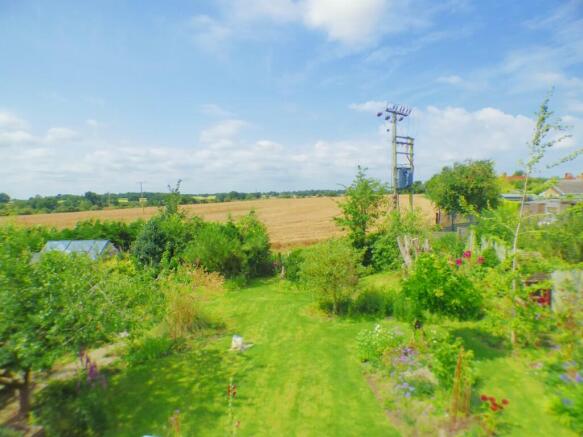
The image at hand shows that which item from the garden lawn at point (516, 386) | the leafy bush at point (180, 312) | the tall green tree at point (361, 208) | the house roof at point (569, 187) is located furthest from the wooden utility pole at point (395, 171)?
the house roof at point (569, 187)

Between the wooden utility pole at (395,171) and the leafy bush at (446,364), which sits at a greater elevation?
the wooden utility pole at (395,171)

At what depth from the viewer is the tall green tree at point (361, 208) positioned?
54.3ft

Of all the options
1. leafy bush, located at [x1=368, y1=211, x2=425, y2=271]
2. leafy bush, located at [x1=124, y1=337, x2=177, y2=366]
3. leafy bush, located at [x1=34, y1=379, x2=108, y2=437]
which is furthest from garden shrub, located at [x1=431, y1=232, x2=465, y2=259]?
leafy bush, located at [x1=34, y1=379, x2=108, y2=437]

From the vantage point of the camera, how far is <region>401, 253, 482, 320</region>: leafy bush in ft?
22.9

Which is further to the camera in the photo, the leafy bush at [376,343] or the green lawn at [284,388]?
the leafy bush at [376,343]

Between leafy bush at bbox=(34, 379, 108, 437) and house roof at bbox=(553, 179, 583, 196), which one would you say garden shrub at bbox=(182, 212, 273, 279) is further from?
house roof at bbox=(553, 179, 583, 196)

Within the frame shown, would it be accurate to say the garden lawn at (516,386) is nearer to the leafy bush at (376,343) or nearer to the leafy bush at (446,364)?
the leafy bush at (446,364)

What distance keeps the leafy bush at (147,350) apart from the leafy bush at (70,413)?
6.36 ft

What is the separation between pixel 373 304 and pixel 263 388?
556 cm

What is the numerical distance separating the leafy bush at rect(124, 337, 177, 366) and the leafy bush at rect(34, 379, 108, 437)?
76.3 inches

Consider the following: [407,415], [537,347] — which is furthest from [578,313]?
[407,415]

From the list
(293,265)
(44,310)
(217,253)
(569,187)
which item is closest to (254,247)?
(217,253)

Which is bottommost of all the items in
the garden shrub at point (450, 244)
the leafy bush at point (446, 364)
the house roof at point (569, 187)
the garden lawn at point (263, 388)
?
the garden lawn at point (263, 388)

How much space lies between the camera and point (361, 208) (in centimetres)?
1672
